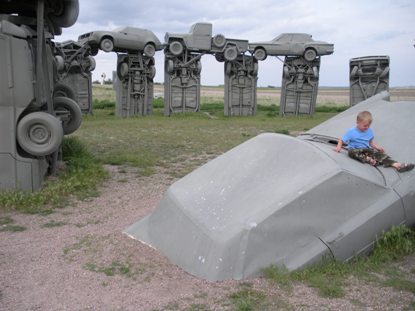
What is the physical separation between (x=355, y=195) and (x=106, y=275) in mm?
2211

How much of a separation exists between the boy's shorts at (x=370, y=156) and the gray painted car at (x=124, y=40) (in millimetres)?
14925

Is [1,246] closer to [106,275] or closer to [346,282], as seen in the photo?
[106,275]

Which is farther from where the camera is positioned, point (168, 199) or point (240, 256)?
point (168, 199)

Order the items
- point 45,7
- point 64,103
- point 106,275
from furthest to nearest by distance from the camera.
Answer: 1. point 64,103
2. point 45,7
3. point 106,275

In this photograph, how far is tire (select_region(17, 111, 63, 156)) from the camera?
646cm

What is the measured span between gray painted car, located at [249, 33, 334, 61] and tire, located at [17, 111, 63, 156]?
49.0ft

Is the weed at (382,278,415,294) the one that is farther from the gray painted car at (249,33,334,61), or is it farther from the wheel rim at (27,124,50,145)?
the gray painted car at (249,33,334,61)

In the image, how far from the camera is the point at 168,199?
15.8 feet

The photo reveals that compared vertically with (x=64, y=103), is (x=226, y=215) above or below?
below

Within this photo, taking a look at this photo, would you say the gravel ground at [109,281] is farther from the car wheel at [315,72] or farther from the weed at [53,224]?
the car wheel at [315,72]

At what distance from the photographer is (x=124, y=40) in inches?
719

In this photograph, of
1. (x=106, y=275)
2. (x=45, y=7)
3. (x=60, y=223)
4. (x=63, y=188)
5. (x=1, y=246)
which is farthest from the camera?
(x=45, y=7)

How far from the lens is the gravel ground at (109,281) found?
11.3ft

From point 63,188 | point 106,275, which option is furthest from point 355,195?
point 63,188
